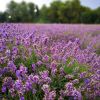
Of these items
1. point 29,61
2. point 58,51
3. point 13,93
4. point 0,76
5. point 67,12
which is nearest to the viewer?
point 13,93

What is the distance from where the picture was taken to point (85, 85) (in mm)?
3164

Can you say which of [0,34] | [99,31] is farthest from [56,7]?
[0,34]

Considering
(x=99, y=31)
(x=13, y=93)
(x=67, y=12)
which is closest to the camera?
(x=13, y=93)

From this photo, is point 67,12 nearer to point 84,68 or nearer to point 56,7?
point 56,7

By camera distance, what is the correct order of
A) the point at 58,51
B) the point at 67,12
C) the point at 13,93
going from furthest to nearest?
1. the point at 67,12
2. the point at 58,51
3. the point at 13,93

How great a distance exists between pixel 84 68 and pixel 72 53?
0.27 metres

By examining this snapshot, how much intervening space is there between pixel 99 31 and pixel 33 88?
7516mm

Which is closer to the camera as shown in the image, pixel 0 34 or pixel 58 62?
pixel 58 62

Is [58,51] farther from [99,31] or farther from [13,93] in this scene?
[99,31]

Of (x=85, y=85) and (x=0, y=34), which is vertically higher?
(x=0, y=34)

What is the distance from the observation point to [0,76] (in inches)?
122

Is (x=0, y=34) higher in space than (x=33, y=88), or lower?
higher

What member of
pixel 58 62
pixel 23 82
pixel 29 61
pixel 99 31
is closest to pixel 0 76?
pixel 23 82

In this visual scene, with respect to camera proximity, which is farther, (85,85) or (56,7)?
(56,7)
